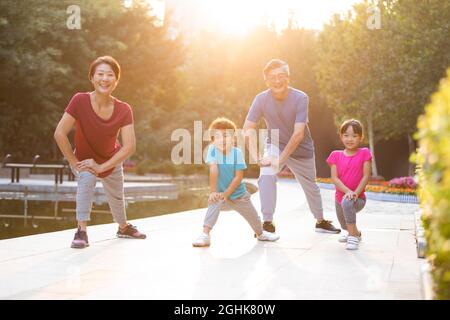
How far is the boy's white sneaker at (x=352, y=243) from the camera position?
222 inches

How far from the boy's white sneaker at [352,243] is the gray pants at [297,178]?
3.32 ft

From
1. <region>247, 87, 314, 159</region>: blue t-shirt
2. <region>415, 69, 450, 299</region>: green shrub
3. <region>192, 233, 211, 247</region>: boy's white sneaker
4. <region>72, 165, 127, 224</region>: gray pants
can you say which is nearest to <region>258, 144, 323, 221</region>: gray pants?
<region>247, 87, 314, 159</region>: blue t-shirt

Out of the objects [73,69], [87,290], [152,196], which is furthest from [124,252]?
[73,69]

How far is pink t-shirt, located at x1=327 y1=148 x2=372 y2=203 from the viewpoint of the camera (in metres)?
6.05

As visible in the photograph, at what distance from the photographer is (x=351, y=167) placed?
6.07 meters

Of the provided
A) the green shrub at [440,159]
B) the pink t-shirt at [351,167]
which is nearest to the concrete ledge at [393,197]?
the pink t-shirt at [351,167]

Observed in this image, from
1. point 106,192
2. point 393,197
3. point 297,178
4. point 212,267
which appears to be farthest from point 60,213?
point 393,197

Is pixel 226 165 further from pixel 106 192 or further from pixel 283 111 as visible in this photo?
pixel 106 192

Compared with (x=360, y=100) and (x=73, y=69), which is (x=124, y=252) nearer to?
(x=360, y=100)

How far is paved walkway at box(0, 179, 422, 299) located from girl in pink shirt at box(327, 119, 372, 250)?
0.35 metres

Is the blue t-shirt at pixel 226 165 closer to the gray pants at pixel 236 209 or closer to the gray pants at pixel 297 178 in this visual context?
the gray pants at pixel 236 209

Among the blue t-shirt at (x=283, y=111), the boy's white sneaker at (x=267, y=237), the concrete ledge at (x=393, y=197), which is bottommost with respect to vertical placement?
the concrete ledge at (x=393, y=197)

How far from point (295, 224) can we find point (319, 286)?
4111 mm

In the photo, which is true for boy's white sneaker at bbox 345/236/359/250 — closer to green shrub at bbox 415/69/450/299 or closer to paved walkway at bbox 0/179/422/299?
paved walkway at bbox 0/179/422/299
